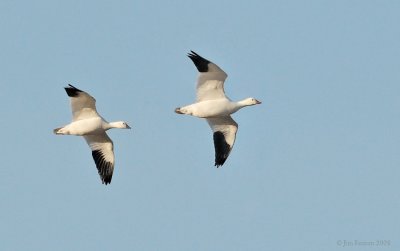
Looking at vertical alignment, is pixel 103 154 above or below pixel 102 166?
above

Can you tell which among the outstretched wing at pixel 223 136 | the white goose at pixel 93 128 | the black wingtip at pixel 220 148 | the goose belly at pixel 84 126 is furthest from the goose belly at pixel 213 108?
the goose belly at pixel 84 126

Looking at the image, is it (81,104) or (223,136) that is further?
(223,136)

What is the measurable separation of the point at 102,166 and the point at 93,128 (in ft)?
5.59

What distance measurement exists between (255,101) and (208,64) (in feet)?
10.3

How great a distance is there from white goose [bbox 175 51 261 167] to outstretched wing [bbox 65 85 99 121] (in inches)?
109

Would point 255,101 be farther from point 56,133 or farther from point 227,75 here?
point 56,133

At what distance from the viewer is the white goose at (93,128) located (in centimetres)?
5091

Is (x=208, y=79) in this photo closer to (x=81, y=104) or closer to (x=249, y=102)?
(x=249, y=102)

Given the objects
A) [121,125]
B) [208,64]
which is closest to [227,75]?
[208,64]

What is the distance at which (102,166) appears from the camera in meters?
52.6

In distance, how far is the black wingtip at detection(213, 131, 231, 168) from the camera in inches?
2082

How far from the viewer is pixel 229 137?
174 ft

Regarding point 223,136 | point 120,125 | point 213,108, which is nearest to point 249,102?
point 223,136

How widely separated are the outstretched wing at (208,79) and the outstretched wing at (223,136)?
144 centimetres
